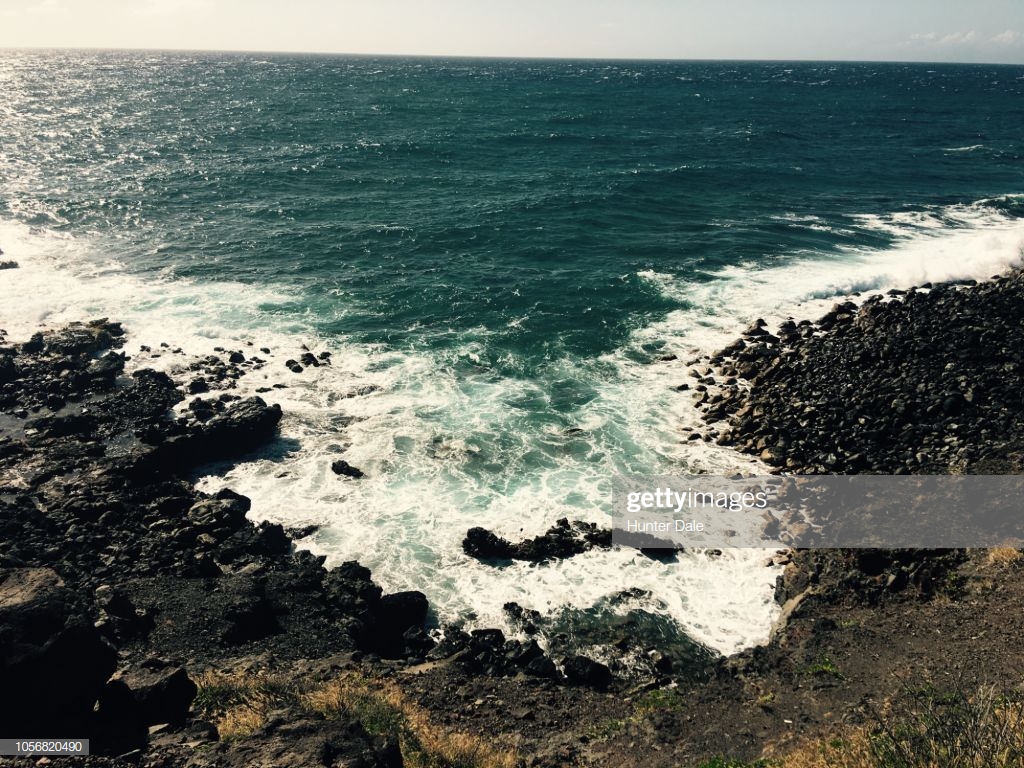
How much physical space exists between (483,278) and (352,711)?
43.3m

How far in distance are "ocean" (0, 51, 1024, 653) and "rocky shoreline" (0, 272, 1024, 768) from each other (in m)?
2.13

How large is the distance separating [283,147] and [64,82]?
151409 mm

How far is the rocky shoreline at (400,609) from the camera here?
637 inches

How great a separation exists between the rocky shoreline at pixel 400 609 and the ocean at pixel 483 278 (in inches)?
83.7

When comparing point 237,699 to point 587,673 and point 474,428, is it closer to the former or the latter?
point 587,673

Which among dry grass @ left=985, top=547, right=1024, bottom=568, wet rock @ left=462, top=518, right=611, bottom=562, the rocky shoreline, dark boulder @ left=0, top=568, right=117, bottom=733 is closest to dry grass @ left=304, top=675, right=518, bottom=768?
the rocky shoreline

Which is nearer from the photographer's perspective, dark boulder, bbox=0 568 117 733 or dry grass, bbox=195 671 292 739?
dark boulder, bbox=0 568 117 733

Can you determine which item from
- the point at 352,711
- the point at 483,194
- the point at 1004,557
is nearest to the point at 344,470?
the point at 352,711

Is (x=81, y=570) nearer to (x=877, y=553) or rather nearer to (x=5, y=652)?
(x=5, y=652)

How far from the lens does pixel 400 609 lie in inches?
953

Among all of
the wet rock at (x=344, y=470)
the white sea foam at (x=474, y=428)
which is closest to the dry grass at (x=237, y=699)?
the white sea foam at (x=474, y=428)

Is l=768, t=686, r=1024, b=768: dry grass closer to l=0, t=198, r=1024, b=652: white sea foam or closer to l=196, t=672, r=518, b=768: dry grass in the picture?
l=196, t=672, r=518, b=768: dry grass

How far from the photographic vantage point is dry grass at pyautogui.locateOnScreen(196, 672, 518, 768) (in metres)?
16.2

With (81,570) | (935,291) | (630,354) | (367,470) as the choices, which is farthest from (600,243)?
(81,570)
